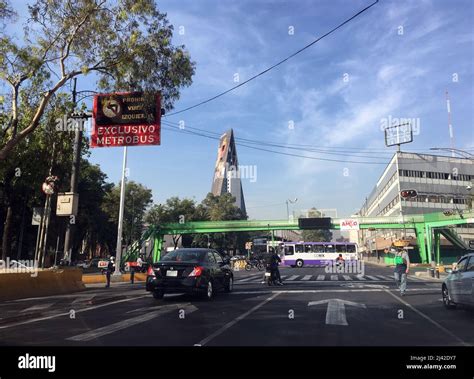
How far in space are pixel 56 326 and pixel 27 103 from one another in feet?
31.9

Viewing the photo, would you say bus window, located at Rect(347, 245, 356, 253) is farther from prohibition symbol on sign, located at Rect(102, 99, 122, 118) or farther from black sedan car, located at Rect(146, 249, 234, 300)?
prohibition symbol on sign, located at Rect(102, 99, 122, 118)

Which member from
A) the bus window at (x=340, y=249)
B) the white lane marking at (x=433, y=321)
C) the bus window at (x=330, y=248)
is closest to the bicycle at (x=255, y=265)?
the bus window at (x=330, y=248)

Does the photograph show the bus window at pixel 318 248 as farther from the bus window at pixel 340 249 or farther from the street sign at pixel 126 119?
the street sign at pixel 126 119

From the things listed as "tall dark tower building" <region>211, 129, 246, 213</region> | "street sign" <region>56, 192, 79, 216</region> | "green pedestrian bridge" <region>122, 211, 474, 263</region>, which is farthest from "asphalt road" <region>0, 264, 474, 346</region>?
"tall dark tower building" <region>211, 129, 246, 213</region>

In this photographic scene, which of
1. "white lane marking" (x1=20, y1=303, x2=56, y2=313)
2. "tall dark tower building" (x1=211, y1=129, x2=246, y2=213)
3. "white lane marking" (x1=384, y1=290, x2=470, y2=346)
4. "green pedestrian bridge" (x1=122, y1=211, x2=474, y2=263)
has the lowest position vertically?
"white lane marking" (x1=20, y1=303, x2=56, y2=313)

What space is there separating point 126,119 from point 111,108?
2.12 ft

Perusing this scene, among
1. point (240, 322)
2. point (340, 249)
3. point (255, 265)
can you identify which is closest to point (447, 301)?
point (240, 322)

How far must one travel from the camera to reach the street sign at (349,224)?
49.1 metres

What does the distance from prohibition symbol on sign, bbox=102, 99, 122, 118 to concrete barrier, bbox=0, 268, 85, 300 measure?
6.39 metres

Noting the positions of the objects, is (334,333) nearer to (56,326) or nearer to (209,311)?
(209,311)

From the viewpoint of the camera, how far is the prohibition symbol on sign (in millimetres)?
15492

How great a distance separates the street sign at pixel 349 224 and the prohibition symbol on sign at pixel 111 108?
3798 cm

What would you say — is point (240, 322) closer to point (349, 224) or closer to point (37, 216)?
point (37, 216)

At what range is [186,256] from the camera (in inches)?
524
